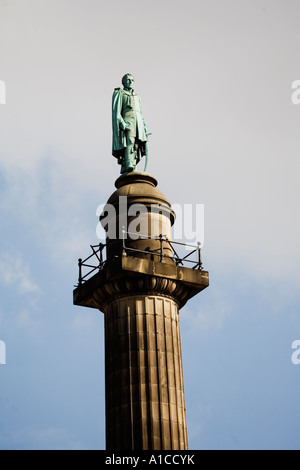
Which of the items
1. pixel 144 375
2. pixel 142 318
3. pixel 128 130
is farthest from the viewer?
pixel 128 130

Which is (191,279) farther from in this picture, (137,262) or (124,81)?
(124,81)

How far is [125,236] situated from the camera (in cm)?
3919

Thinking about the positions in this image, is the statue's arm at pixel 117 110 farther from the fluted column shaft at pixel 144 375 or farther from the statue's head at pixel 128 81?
the fluted column shaft at pixel 144 375

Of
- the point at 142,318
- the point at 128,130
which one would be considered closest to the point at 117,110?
the point at 128,130

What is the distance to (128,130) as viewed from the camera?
43.2 meters

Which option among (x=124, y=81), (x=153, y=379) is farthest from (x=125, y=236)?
(x=124, y=81)

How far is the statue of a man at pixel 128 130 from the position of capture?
4300 centimetres

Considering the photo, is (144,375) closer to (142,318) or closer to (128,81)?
(142,318)

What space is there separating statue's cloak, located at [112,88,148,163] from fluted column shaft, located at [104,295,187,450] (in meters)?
8.82

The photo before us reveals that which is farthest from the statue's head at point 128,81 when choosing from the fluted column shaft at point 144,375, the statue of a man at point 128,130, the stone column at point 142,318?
the fluted column shaft at point 144,375

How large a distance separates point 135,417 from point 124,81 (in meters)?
18.0

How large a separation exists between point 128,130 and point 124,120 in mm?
696

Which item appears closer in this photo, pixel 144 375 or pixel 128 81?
pixel 144 375
